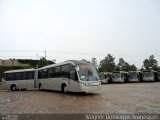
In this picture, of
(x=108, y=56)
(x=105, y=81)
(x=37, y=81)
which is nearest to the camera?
(x=37, y=81)

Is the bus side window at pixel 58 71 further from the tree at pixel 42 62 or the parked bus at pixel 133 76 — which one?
the tree at pixel 42 62

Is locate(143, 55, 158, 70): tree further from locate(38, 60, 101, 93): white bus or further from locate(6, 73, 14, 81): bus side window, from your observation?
locate(38, 60, 101, 93): white bus

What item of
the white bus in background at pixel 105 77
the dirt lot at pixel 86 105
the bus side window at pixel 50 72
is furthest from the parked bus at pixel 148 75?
the dirt lot at pixel 86 105

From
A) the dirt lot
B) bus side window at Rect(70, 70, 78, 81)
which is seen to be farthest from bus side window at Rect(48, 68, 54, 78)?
the dirt lot

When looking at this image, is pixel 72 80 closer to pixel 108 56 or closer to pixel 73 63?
pixel 73 63

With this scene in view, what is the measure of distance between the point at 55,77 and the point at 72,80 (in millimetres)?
4091

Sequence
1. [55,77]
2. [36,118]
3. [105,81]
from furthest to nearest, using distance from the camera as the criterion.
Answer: [105,81] < [55,77] < [36,118]

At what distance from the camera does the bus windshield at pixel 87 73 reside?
57.6ft

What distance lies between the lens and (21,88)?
29797mm

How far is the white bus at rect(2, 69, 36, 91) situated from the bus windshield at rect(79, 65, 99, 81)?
39.7 ft

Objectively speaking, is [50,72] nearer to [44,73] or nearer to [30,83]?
[44,73]

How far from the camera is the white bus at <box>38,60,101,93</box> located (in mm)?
17297

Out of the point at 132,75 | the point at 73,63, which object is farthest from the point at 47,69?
the point at 132,75

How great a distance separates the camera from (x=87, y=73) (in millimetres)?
17875
